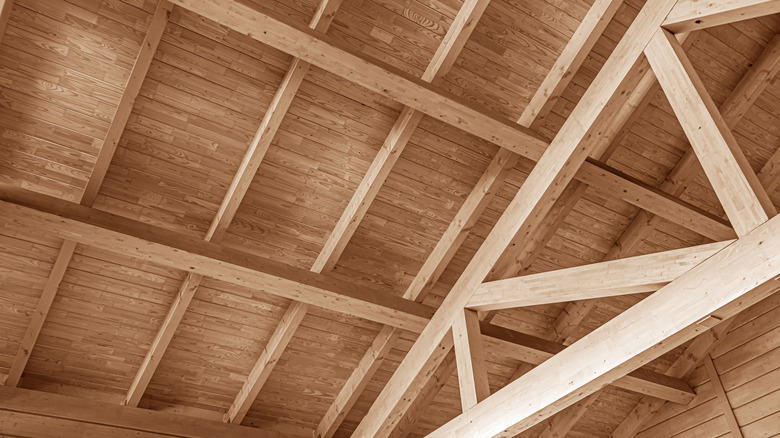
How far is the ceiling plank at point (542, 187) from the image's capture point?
3.58 m

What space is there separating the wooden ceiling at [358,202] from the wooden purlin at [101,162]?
0.01 metres

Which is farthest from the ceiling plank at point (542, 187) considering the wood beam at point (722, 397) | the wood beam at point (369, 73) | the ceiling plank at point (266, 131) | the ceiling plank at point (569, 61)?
the wood beam at point (722, 397)

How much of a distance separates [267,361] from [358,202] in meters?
1.48

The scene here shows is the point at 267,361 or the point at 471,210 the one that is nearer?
the point at 471,210

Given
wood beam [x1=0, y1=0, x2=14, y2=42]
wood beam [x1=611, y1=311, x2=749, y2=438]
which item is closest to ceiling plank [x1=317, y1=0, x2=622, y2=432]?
wood beam [x1=611, y1=311, x2=749, y2=438]

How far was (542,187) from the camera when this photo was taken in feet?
12.7

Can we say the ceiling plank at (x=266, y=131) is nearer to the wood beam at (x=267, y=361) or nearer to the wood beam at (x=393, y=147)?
the wood beam at (x=393, y=147)

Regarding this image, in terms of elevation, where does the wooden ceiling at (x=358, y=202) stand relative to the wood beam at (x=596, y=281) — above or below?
above

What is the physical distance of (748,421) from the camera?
5.09m

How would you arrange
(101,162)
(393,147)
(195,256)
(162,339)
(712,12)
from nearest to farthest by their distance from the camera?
(712,12), (101,162), (195,256), (393,147), (162,339)

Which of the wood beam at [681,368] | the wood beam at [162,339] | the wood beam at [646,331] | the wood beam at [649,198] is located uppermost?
the wood beam at [649,198]

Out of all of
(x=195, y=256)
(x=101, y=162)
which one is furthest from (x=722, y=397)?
(x=101, y=162)

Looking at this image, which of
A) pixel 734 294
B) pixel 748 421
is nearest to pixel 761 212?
→ pixel 734 294

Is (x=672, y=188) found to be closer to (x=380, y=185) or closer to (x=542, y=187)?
(x=542, y=187)
